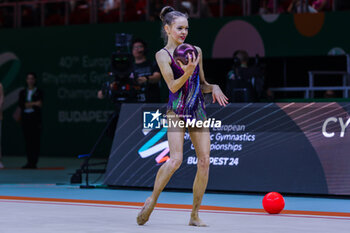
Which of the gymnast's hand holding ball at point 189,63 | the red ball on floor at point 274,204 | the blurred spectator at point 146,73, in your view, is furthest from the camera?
the blurred spectator at point 146,73

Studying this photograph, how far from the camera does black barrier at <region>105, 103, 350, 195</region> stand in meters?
10.2

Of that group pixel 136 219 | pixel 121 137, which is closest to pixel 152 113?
pixel 121 137

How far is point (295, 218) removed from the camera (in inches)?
316

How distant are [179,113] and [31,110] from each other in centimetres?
940

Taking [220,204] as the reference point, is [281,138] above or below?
above

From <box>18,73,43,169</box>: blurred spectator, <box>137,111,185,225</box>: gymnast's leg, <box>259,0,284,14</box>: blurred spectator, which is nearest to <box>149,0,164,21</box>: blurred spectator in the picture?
<box>259,0,284,14</box>: blurred spectator

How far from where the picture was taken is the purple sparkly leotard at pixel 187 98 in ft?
24.1

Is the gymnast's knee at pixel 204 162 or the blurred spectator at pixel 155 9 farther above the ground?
the blurred spectator at pixel 155 9

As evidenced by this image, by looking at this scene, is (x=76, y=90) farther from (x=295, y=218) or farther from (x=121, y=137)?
(x=295, y=218)

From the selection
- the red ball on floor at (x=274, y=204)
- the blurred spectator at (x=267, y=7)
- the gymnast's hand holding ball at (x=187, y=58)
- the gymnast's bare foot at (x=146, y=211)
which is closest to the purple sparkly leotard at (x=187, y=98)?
the gymnast's hand holding ball at (x=187, y=58)

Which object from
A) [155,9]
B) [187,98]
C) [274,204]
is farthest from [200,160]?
[155,9]

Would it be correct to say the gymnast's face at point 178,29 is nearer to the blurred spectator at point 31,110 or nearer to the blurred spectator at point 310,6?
the blurred spectator at point 31,110

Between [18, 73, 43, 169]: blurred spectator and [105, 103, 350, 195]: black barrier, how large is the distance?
5133 mm

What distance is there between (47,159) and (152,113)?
9315 mm
